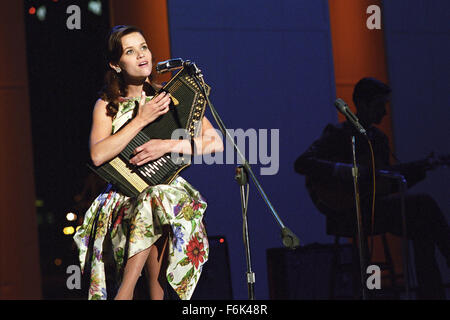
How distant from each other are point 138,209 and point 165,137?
0.36m

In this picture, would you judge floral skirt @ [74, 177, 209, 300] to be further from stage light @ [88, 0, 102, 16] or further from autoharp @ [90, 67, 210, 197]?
stage light @ [88, 0, 102, 16]

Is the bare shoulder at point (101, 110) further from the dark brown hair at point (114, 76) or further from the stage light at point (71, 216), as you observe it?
the stage light at point (71, 216)

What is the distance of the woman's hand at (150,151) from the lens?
97.1 inches

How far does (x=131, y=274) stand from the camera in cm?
235

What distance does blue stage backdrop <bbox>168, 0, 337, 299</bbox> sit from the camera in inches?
173

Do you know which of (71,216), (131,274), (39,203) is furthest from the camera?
(39,203)

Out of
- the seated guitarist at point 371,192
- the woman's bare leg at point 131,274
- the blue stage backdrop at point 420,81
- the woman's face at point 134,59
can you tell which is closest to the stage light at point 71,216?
the seated guitarist at point 371,192

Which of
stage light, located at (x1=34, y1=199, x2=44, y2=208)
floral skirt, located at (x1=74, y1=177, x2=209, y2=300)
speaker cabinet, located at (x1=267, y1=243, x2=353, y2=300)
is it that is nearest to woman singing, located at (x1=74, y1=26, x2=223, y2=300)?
floral skirt, located at (x1=74, y1=177, x2=209, y2=300)

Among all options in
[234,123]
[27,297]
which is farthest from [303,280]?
[27,297]

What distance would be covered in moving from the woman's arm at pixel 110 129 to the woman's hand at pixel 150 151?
0.06 m

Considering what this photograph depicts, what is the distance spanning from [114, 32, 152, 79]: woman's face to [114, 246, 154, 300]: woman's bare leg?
0.78m

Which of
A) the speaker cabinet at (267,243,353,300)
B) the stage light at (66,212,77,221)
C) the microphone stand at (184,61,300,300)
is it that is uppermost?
the microphone stand at (184,61,300,300)

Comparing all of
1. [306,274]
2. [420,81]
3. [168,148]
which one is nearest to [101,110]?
[168,148]

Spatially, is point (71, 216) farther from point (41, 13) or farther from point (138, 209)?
point (138, 209)
